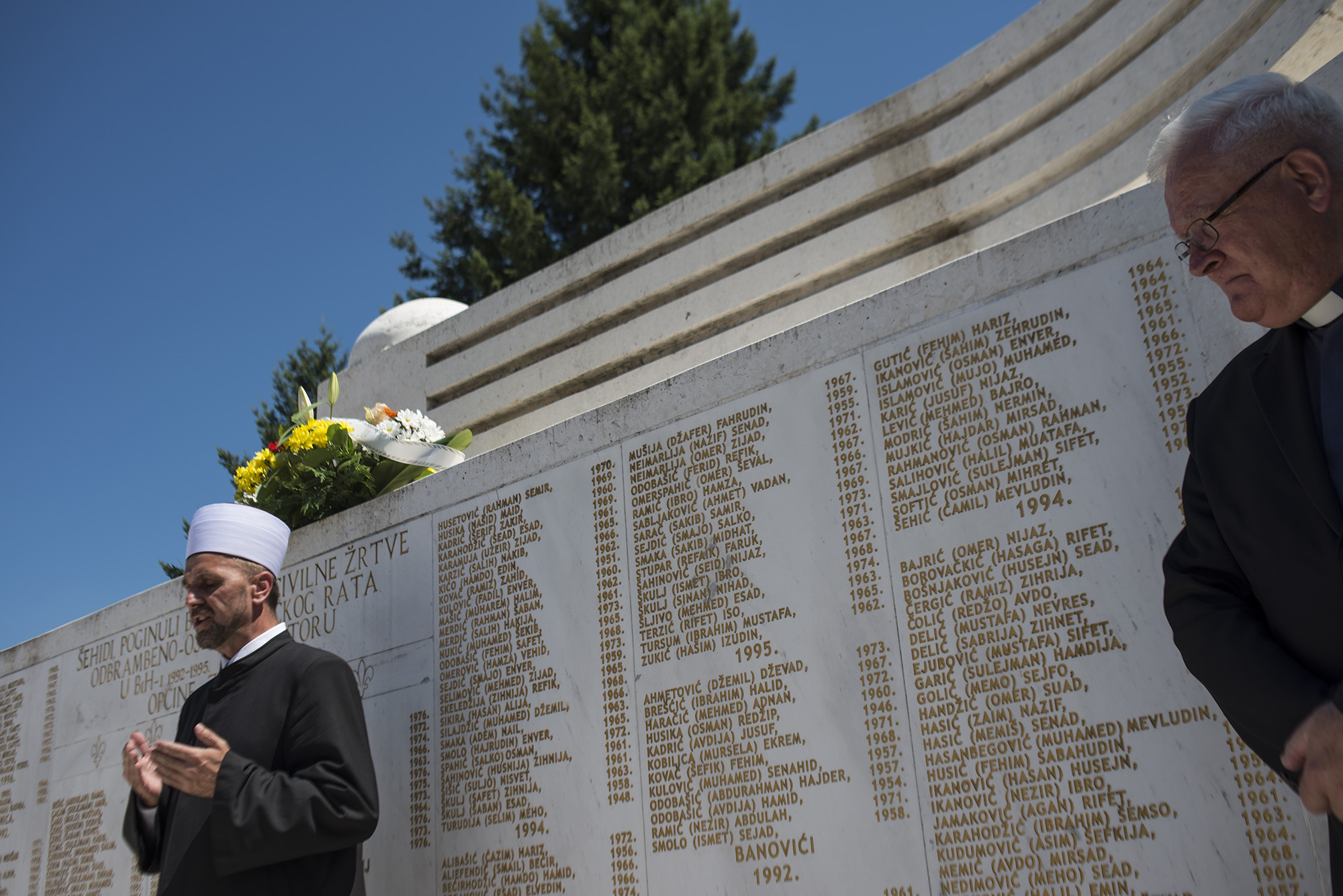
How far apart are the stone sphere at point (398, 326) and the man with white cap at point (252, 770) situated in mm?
6886

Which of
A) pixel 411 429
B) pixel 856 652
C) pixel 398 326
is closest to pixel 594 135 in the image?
pixel 398 326

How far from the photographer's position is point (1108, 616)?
12.7 ft

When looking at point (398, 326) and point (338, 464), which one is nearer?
point (338, 464)

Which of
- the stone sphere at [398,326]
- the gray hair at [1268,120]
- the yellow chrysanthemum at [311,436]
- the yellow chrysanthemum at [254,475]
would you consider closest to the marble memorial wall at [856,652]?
the gray hair at [1268,120]

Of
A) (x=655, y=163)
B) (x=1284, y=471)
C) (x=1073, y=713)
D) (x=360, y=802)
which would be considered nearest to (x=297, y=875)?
(x=360, y=802)

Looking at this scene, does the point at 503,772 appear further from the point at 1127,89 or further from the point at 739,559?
the point at 1127,89

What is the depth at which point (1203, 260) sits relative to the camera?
271 centimetres

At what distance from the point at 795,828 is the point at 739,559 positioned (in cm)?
123

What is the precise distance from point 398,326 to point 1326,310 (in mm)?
10753

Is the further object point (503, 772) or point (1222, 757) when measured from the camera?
point (503, 772)

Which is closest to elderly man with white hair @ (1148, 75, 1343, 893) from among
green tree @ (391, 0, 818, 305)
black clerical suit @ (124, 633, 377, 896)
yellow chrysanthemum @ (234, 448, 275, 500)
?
black clerical suit @ (124, 633, 377, 896)

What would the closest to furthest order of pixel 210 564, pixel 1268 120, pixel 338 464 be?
1. pixel 1268 120
2. pixel 210 564
3. pixel 338 464

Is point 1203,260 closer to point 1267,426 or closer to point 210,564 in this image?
point 1267,426

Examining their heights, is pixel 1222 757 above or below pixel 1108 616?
below
